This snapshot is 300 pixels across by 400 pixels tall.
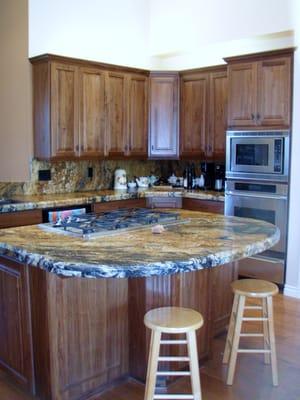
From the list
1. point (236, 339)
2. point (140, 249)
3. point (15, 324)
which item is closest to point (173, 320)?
point (140, 249)

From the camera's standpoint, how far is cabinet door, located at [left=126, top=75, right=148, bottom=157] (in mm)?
5441

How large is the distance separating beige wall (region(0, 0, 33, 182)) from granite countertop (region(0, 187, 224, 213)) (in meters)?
0.48

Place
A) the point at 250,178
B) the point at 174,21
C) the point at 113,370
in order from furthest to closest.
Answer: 1. the point at 174,21
2. the point at 250,178
3. the point at 113,370

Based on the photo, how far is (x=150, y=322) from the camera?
7.28 feet

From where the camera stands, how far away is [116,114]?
5.27 meters

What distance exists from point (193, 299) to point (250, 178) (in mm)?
2233

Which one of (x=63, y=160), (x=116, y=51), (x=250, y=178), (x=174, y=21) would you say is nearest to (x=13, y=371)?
(x=63, y=160)

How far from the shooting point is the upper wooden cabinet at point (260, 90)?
4477 mm

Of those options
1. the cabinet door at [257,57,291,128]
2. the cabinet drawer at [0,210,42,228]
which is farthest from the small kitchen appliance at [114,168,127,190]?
the cabinet door at [257,57,291,128]

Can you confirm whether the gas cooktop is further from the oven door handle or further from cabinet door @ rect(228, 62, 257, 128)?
cabinet door @ rect(228, 62, 257, 128)

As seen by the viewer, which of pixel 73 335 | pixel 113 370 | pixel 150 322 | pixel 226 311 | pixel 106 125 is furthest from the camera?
pixel 106 125

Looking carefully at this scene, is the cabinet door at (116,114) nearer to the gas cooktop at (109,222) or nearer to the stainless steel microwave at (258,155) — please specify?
the stainless steel microwave at (258,155)

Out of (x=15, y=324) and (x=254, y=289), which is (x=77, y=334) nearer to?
(x=15, y=324)

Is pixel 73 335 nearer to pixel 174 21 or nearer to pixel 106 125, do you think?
pixel 106 125
